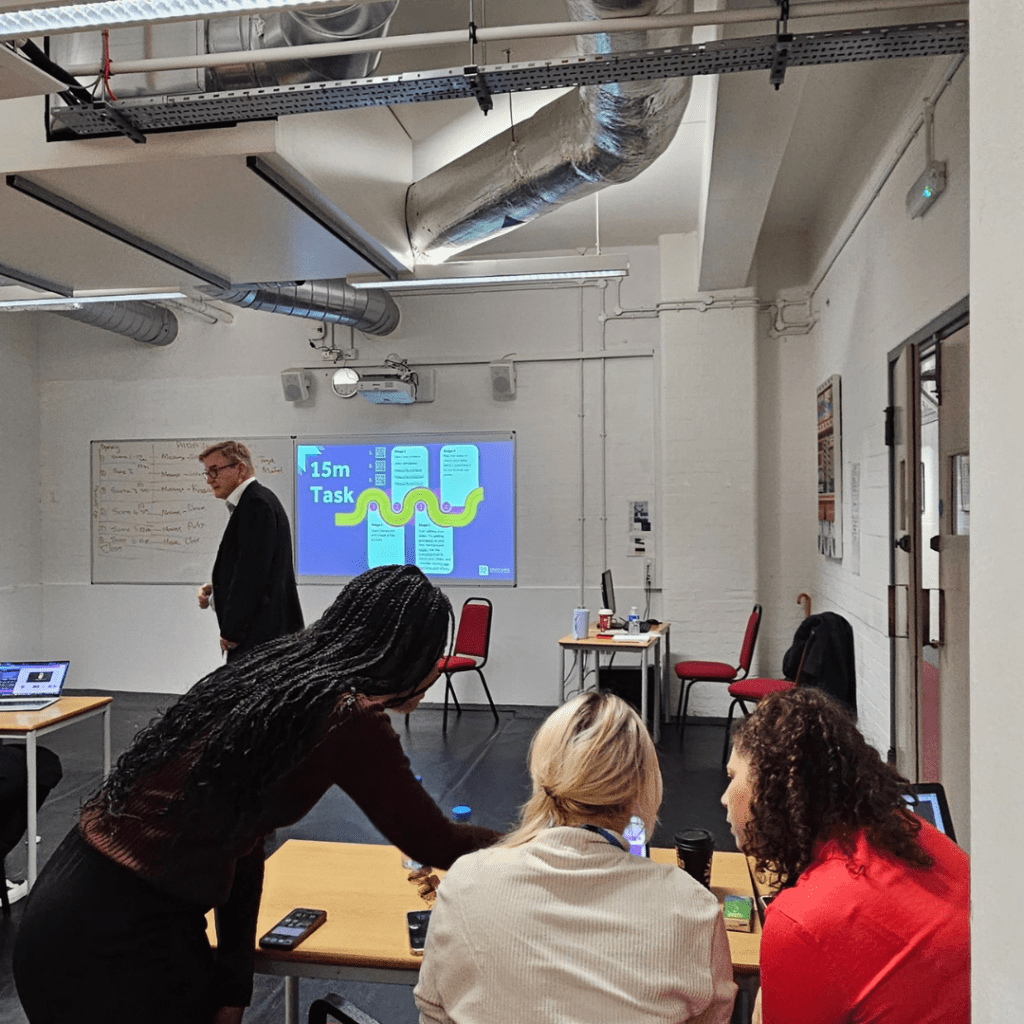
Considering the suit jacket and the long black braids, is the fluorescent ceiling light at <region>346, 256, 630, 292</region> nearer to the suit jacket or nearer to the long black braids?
the suit jacket

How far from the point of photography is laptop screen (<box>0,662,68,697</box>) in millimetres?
3961

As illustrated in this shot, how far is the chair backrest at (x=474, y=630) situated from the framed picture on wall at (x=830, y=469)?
2.42 meters

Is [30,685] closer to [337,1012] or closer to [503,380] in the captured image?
[337,1012]

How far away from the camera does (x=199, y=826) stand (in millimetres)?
1353

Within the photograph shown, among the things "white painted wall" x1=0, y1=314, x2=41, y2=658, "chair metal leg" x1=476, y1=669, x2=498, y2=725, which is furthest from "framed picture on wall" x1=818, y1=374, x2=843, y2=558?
"white painted wall" x1=0, y1=314, x2=41, y2=658

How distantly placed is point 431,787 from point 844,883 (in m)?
3.95

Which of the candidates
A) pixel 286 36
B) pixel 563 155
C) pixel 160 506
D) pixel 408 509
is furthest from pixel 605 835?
pixel 160 506

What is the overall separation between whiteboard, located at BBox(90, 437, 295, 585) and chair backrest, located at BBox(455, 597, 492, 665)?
6.12 ft

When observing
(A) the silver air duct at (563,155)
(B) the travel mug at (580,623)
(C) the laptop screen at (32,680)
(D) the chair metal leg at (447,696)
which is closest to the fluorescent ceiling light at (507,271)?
(A) the silver air duct at (563,155)

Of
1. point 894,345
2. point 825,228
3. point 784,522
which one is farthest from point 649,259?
point 894,345

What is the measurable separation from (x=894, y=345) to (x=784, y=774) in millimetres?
3225

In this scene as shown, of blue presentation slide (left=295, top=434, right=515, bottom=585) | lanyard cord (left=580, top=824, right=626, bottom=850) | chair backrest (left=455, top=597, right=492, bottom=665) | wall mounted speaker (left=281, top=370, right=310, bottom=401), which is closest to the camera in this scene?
lanyard cord (left=580, top=824, right=626, bottom=850)

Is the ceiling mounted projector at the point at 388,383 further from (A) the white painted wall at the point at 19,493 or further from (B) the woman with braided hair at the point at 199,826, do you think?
(B) the woman with braided hair at the point at 199,826

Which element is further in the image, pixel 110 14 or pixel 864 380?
pixel 864 380
